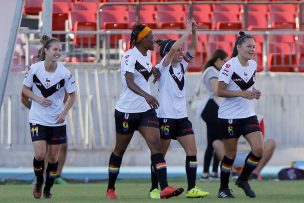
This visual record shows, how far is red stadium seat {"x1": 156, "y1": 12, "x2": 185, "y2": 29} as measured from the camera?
22.6m

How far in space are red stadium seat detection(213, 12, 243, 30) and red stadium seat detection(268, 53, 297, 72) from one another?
1928 mm

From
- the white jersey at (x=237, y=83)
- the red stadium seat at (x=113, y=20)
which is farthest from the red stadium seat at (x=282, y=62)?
the white jersey at (x=237, y=83)

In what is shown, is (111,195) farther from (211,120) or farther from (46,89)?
(211,120)

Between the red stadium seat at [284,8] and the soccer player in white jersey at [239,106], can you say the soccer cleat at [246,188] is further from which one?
the red stadium seat at [284,8]

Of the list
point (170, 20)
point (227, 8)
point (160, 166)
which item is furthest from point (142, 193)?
point (227, 8)

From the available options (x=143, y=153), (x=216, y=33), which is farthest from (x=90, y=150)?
(x=216, y=33)

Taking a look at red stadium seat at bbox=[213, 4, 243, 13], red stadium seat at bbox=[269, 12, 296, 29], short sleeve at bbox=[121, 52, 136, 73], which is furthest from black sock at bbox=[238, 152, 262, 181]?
red stadium seat at bbox=[213, 4, 243, 13]

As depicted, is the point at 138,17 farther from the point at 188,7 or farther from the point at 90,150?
the point at 90,150

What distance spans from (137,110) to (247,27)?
10.9 metres

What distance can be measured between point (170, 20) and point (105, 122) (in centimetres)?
352

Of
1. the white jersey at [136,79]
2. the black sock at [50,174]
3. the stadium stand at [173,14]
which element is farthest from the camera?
the stadium stand at [173,14]

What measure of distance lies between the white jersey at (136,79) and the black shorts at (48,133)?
0.92 m

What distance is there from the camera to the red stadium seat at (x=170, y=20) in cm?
2264

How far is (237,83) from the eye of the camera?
39.3 feet
